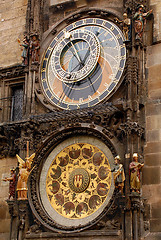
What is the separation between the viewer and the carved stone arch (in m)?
13.1

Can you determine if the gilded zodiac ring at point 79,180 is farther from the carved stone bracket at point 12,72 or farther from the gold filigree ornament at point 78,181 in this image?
the carved stone bracket at point 12,72

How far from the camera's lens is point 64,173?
14.0 meters

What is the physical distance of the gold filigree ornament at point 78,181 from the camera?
44.1 feet

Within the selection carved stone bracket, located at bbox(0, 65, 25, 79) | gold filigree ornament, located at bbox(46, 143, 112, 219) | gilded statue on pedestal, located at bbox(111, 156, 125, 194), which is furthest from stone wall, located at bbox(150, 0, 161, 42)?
carved stone bracket, located at bbox(0, 65, 25, 79)

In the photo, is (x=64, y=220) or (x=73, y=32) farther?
(x=73, y=32)

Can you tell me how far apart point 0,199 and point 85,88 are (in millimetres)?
3793

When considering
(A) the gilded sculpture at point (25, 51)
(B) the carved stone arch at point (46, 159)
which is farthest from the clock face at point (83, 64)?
(B) the carved stone arch at point (46, 159)

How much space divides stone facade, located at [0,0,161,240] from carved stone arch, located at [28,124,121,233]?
13cm

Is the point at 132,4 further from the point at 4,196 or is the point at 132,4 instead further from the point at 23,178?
the point at 4,196

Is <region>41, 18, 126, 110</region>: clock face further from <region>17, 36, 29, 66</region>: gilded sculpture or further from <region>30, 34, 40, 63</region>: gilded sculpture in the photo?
<region>17, 36, 29, 66</region>: gilded sculpture

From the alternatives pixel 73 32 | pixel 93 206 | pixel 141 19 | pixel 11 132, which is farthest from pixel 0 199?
pixel 141 19

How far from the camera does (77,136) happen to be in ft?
46.4

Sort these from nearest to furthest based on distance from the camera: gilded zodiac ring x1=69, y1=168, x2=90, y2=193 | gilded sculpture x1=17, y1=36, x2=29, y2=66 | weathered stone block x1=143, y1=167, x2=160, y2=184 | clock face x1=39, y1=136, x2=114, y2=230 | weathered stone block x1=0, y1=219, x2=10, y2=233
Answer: weathered stone block x1=143, y1=167, x2=160, y2=184
clock face x1=39, y1=136, x2=114, y2=230
gilded zodiac ring x1=69, y1=168, x2=90, y2=193
weathered stone block x1=0, y1=219, x2=10, y2=233
gilded sculpture x1=17, y1=36, x2=29, y2=66

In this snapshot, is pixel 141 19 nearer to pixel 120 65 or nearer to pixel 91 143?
pixel 120 65
